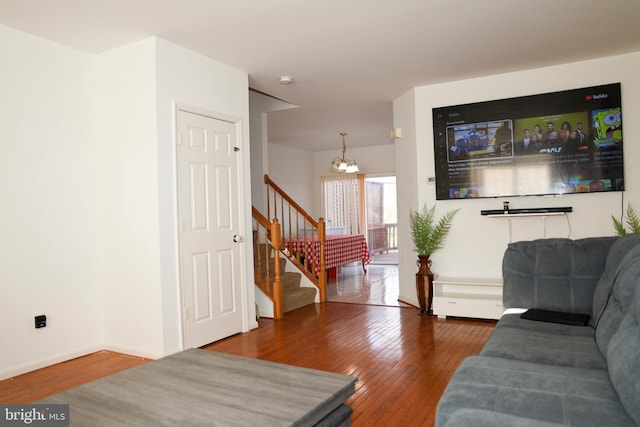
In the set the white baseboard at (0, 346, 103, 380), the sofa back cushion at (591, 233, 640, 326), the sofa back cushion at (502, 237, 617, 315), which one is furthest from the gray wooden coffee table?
the white baseboard at (0, 346, 103, 380)

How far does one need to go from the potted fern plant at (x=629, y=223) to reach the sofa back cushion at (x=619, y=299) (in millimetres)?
2387

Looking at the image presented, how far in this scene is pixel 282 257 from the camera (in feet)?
19.5

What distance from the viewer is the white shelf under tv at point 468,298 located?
454cm

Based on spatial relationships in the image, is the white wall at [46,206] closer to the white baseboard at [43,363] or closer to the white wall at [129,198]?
the white baseboard at [43,363]

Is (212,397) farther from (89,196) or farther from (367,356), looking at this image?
(89,196)

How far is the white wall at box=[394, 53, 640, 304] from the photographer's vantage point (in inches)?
170

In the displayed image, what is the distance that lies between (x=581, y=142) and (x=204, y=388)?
4.34m

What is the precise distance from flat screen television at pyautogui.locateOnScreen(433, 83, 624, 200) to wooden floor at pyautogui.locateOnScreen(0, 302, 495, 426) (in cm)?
155

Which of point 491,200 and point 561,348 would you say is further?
point 491,200

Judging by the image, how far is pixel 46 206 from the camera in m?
3.57

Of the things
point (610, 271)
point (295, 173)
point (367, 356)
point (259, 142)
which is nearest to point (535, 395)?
point (610, 271)

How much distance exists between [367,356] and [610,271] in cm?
187

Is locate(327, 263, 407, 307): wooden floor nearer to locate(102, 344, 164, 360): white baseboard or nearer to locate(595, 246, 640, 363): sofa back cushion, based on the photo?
locate(102, 344, 164, 360): white baseboard

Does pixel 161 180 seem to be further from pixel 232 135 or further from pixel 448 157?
pixel 448 157
